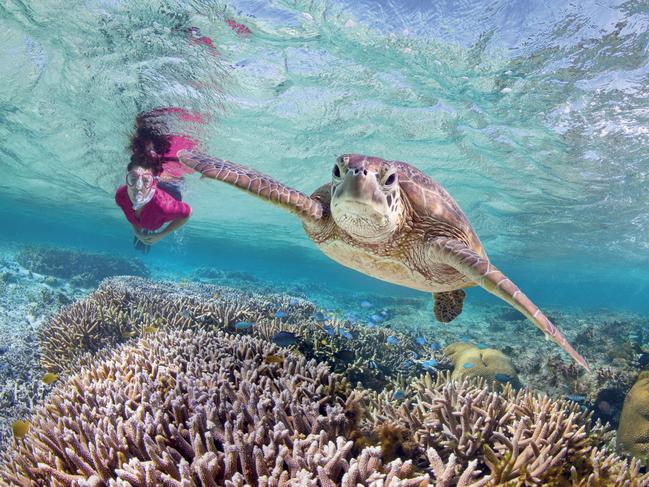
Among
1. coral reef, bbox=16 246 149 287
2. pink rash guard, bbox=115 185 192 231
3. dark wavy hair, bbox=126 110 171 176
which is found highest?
dark wavy hair, bbox=126 110 171 176

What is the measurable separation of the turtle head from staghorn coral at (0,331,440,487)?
1.53 meters

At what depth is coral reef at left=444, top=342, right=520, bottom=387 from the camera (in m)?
6.65

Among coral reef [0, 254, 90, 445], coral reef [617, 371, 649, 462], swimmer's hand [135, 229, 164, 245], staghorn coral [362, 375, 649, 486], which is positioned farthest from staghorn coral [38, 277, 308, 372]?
coral reef [617, 371, 649, 462]

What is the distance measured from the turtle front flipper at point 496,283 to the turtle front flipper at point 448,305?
79.8 inches

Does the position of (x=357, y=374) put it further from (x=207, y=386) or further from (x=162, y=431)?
(x=162, y=431)

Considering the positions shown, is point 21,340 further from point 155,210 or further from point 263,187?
point 263,187

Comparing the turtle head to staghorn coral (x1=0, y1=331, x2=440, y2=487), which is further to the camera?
the turtle head

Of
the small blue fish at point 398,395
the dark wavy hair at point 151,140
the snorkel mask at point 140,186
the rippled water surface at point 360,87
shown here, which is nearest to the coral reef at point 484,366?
the small blue fish at point 398,395

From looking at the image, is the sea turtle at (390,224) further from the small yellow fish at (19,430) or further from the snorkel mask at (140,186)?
the snorkel mask at (140,186)

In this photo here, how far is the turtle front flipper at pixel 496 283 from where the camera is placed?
8.97ft

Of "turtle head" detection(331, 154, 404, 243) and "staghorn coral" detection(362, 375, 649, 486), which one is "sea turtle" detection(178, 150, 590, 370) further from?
"staghorn coral" detection(362, 375, 649, 486)

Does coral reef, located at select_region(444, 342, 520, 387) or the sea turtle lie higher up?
the sea turtle

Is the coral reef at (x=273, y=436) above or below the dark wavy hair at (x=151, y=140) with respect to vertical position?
below

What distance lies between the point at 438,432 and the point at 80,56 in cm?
1275
